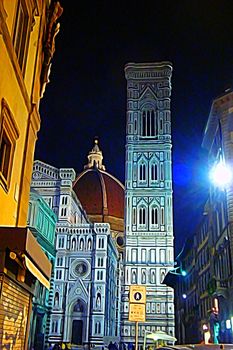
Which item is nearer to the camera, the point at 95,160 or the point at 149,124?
the point at 149,124

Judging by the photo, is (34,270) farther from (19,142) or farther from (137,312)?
(19,142)

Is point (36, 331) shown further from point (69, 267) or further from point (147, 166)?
point (147, 166)

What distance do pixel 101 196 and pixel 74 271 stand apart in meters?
34.4

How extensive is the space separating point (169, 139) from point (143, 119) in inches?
205

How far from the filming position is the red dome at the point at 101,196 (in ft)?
286

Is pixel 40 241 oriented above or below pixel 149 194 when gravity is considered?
below

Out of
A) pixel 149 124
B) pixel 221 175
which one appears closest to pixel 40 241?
pixel 221 175

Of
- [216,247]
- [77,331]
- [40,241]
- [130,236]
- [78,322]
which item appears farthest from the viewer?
[130,236]

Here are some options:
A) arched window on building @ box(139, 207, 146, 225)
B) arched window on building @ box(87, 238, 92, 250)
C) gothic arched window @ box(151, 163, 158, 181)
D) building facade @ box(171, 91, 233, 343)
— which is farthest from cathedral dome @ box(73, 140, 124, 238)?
building facade @ box(171, 91, 233, 343)

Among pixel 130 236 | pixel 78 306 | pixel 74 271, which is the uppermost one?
pixel 130 236

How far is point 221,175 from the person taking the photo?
2525 cm

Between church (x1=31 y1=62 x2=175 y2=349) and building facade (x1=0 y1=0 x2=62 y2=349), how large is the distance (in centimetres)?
4435

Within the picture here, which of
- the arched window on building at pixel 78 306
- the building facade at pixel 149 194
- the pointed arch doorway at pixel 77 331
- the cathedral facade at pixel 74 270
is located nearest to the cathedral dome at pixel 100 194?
the cathedral facade at pixel 74 270

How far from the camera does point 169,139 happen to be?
216 feet
